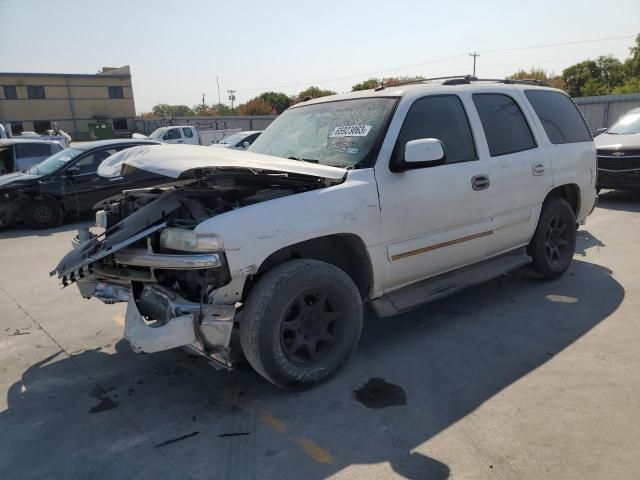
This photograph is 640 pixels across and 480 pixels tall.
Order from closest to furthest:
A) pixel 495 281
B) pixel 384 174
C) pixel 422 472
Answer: pixel 422 472, pixel 384 174, pixel 495 281

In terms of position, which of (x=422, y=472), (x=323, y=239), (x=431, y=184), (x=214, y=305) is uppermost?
(x=431, y=184)

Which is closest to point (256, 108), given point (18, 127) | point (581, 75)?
point (18, 127)

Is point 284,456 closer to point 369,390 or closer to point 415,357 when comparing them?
point 369,390

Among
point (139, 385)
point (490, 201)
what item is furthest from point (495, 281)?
point (139, 385)

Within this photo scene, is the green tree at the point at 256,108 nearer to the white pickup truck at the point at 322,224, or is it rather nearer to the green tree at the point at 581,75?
the green tree at the point at 581,75

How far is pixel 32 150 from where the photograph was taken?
1203 centimetres

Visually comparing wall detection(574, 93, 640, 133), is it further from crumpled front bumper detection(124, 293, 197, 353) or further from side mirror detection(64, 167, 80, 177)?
crumpled front bumper detection(124, 293, 197, 353)

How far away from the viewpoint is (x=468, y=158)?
13.8 ft

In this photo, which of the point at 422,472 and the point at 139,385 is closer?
the point at 422,472

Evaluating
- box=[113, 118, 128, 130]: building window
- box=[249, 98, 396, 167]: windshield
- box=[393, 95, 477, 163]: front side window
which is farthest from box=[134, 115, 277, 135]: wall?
box=[393, 95, 477, 163]: front side window

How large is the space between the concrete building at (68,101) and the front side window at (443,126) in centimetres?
4883

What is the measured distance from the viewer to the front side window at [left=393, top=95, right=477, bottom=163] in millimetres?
3914

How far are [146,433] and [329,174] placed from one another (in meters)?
1.98

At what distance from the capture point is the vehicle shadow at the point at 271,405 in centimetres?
271
